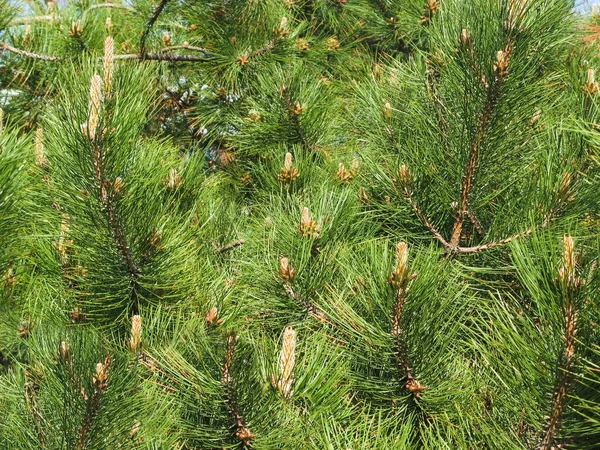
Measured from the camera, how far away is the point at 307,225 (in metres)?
1.14

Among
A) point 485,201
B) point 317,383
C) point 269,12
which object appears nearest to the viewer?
point 317,383

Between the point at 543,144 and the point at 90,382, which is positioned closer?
the point at 90,382

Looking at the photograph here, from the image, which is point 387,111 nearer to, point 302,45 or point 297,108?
point 297,108

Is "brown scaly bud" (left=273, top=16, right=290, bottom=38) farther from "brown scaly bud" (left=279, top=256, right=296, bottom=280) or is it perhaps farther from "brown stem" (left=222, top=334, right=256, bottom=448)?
"brown stem" (left=222, top=334, right=256, bottom=448)

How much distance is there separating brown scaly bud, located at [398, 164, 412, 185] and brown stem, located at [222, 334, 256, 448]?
0.43 meters

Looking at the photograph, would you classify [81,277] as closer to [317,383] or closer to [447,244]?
[317,383]

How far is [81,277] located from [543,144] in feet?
2.48

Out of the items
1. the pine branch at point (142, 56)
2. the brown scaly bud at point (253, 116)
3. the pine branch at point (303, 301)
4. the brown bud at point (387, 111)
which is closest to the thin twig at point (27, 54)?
the pine branch at point (142, 56)

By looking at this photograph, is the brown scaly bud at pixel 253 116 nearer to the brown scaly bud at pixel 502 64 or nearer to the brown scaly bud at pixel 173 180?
the brown scaly bud at pixel 173 180

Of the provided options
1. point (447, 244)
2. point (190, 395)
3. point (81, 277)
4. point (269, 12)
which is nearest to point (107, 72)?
point (81, 277)

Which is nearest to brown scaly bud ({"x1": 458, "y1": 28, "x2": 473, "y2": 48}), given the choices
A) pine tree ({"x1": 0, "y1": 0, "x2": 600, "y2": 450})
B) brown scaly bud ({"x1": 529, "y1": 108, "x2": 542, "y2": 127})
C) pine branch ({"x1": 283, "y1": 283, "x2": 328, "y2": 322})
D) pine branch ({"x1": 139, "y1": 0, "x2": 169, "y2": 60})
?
Answer: pine tree ({"x1": 0, "y1": 0, "x2": 600, "y2": 450})

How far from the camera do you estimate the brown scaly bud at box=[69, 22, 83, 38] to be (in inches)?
68.4

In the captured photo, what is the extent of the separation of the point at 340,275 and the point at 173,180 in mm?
378

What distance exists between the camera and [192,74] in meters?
1.93
